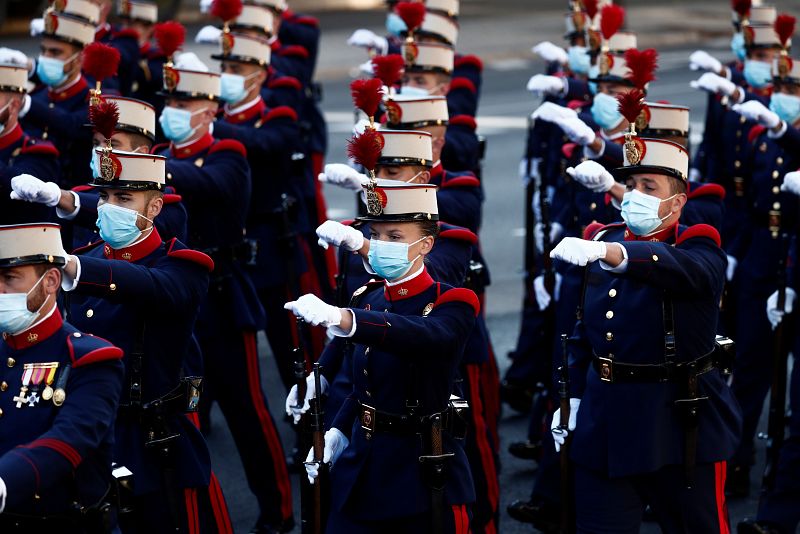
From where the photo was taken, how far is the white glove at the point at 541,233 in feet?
31.5

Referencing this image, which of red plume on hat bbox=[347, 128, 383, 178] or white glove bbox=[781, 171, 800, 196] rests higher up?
red plume on hat bbox=[347, 128, 383, 178]

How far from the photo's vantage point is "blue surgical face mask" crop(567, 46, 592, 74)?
11.2 metres

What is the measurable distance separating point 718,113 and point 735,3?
2.02 meters

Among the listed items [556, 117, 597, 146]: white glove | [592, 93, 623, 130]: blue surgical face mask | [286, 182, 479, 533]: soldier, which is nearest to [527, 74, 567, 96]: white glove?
[592, 93, 623, 130]: blue surgical face mask

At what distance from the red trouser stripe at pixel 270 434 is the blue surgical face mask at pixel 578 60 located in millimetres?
4018

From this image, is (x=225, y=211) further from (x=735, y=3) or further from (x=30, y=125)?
(x=735, y=3)

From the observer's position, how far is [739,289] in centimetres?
916

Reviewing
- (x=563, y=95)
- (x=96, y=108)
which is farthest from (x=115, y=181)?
(x=563, y=95)

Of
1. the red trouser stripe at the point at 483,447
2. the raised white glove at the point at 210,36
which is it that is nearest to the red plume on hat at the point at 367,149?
the red trouser stripe at the point at 483,447

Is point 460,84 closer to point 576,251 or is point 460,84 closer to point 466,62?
point 466,62

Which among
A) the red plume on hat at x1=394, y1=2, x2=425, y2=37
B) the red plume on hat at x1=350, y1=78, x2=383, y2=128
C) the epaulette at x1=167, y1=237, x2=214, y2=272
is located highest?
the red plume on hat at x1=394, y1=2, x2=425, y2=37

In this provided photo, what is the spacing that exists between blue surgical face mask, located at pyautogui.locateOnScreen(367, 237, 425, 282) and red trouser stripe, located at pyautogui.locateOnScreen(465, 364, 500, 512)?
1.72m

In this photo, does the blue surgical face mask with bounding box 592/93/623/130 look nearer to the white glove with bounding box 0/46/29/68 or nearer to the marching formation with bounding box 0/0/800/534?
the marching formation with bounding box 0/0/800/534

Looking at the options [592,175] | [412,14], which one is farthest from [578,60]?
[592,175]
